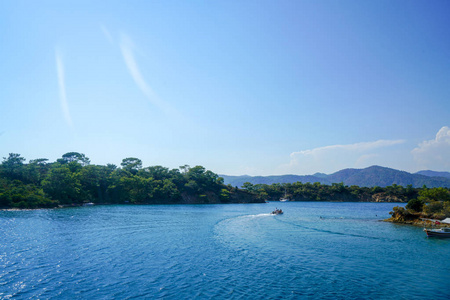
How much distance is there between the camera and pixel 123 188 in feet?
370

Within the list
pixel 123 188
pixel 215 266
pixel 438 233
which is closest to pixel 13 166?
pixel 123 188

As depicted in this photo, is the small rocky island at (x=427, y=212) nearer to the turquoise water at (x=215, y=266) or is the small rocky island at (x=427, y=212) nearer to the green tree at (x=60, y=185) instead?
the turquoise water at (x=215, y=266)

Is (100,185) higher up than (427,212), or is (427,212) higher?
(100,185)

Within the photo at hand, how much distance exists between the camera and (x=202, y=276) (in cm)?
1909

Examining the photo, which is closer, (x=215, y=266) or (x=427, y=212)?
(x=215, y=266)

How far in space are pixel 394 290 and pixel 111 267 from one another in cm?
2108

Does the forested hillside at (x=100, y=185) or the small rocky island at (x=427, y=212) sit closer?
the small rocky island at (x=427, y=212)

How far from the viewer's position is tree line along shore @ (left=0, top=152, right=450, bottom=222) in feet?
211

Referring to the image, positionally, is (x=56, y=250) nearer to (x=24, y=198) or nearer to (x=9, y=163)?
(x=24, y=198)

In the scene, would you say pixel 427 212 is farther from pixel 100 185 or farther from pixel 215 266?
pixel 100 185

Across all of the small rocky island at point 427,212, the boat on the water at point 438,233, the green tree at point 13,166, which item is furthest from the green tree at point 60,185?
the boat on the water at point 438,233

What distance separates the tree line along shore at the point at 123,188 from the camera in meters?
64.2

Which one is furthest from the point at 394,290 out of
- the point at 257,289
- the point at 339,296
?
the point at 257,289

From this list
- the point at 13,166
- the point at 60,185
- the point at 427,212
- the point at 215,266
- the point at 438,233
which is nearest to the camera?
the point at 215,266
